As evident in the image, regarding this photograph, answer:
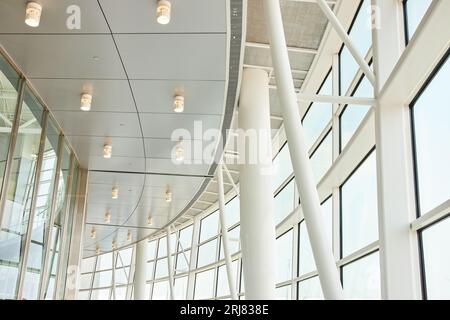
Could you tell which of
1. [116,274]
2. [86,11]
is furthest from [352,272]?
[116,274]

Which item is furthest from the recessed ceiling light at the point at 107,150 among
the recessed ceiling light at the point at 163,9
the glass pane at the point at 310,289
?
the glass pane at the point at 310,289

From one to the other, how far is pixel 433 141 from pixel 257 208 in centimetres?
500

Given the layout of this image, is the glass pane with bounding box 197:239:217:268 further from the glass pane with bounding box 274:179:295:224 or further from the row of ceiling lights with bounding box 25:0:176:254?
the row of ceiling lights with bounding box 25:0:176:254

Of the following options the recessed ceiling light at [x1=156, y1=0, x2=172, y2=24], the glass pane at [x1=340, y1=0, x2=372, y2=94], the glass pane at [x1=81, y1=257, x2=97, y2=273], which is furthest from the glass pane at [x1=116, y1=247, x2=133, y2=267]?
the recessed ceiling light at [x1=156, y1=0, x2=172, y2=24]

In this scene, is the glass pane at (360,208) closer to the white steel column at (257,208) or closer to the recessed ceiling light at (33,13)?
the white steel column at (257,208)

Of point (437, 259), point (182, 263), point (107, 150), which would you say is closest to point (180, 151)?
point (107, 150)

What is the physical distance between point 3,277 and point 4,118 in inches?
118

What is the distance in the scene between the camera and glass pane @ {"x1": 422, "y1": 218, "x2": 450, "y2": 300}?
7.39 meters

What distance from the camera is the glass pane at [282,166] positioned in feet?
63.4

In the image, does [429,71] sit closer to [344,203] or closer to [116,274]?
[344,203]

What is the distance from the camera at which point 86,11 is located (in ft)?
26.0

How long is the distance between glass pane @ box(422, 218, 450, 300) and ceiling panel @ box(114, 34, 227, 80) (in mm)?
4825

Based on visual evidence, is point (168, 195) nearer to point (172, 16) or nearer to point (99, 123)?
point (99, 123)

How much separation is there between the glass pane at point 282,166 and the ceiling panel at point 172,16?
36.9 ft
